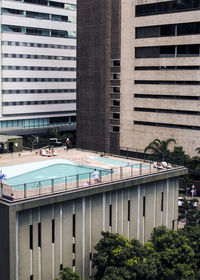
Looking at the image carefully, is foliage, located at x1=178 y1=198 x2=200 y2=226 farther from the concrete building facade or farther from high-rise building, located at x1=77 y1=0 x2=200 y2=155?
high-rise building, located at x1=77 y1=0 x2=200 y2=155

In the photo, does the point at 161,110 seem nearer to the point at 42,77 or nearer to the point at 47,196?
the point at 42,77

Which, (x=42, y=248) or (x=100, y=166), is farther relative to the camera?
(x=100, y=166)

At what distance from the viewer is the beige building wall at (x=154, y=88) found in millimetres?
75250

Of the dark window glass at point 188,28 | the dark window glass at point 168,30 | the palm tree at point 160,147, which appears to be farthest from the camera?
the dark window glass at point 168,30

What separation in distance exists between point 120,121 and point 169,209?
4266 centimetres

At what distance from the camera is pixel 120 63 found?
8431cm

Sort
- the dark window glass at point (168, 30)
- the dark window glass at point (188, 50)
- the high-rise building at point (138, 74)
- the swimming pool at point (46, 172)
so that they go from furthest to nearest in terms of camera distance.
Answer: the high-rise building at point (138, 74) < the dark window glass at point (188, 50) < the dark window glass at point (168, 30) < the swimming pool at point (46, 172)

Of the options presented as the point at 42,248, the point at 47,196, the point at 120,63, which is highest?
the point at 120,63

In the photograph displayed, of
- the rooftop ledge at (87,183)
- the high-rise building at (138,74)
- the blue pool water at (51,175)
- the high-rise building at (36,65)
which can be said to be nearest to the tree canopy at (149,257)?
the rooftop ledge at (87,183)

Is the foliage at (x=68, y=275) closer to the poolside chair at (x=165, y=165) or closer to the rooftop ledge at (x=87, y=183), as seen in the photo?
the rooftop ledge at (x=87, y=183)

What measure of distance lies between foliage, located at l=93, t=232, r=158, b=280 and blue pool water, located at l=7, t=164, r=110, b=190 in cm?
547

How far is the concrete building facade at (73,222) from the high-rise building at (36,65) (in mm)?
68302

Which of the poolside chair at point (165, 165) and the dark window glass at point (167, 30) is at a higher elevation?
the dark window glass at point (167, 30)

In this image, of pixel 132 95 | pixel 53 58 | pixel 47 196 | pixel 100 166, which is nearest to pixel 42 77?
pixel 53 58
